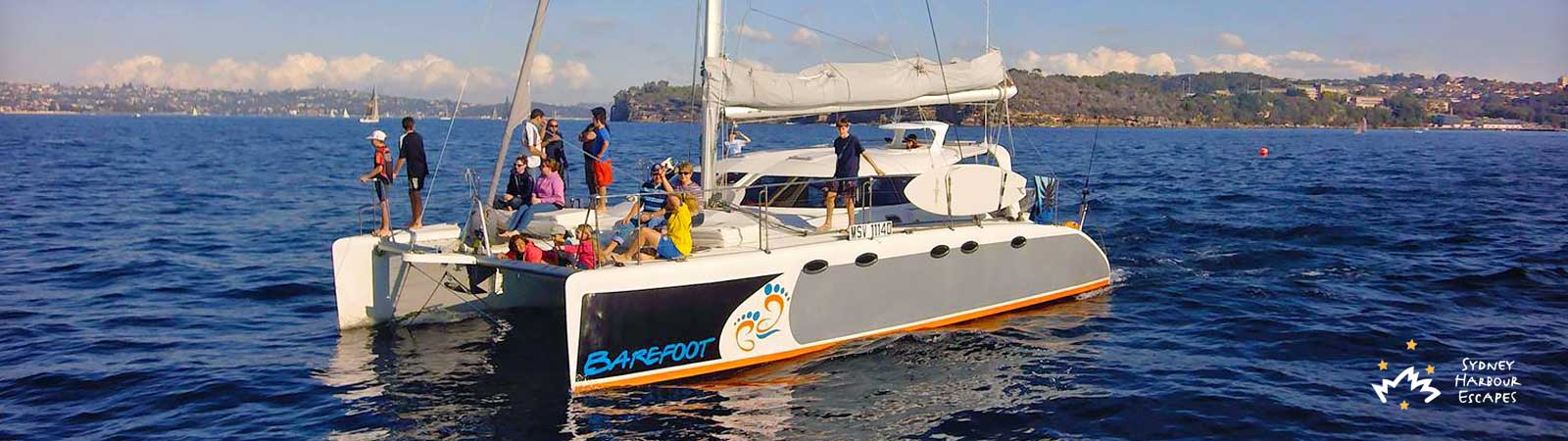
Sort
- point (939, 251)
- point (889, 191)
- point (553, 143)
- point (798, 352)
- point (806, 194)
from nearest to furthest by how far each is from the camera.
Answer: point (798, 352)
point (939, 251)
point (553, 143)
point (806, 194)
point (889, 191)

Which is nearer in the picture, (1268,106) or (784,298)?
(784,298)

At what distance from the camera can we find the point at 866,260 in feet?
43.4

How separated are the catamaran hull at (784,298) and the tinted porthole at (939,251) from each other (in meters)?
0.03

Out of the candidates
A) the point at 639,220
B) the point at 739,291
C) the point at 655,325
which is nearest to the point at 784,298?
the point at 739,291

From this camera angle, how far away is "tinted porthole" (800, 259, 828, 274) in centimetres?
1268

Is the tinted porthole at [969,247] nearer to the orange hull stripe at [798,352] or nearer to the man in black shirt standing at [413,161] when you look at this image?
the orange hull stripe at [798,352]

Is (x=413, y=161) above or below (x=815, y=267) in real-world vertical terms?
above

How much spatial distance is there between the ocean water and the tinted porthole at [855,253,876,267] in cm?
101

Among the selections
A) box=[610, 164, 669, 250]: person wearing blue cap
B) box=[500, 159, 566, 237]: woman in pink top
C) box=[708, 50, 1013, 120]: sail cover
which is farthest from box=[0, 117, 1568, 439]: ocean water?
box=[708, 50, 1013, 120]: sail cover

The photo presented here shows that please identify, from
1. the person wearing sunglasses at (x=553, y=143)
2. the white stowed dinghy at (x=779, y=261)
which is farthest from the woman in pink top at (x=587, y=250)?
the person wearing sunglasses at (x=553, y=143)

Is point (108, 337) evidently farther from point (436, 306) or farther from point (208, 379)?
point (436, 306)

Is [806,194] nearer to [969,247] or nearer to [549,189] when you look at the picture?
[969,247]

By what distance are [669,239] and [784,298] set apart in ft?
4.54

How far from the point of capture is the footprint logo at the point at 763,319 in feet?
40.6
